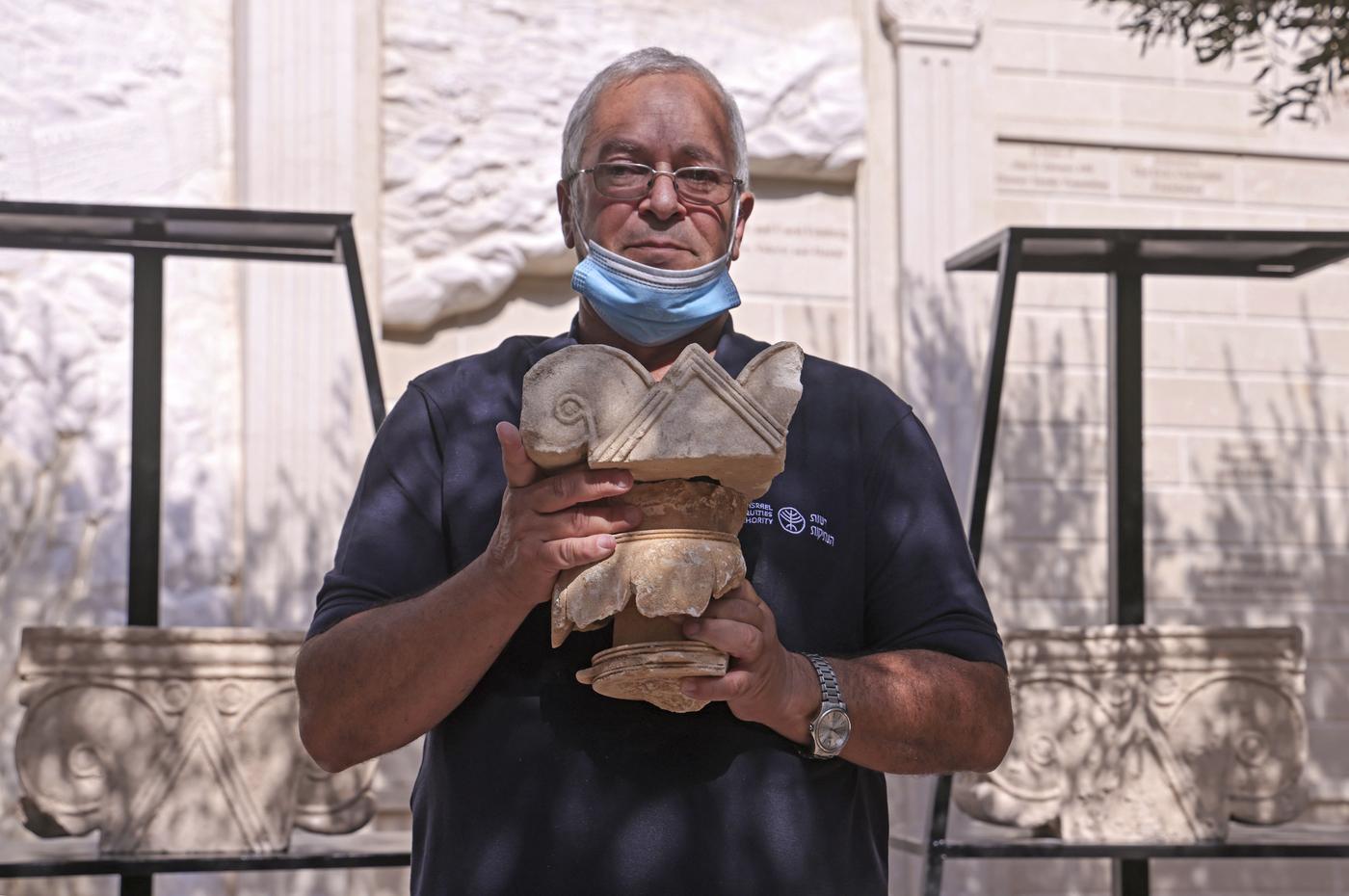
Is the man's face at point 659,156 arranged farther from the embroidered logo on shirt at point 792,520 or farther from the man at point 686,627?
the embroidered logo on shirt at point 792,520

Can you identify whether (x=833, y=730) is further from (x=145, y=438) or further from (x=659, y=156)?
(x=145, y=438)

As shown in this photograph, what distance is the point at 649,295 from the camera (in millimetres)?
2199

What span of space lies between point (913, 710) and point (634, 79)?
3.09 ft

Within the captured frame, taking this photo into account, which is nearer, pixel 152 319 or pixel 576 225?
pixel 576 225

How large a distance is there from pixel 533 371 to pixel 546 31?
19.0ft

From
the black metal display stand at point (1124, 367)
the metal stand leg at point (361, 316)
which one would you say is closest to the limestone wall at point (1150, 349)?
the black metal display stand at point (1124, 367)

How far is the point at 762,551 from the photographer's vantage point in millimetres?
2145

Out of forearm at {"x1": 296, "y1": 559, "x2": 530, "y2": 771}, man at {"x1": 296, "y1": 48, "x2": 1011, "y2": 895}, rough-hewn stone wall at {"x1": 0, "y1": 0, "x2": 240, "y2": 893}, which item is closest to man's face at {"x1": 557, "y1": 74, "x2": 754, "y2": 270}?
man at {"x1": 296, "y1": 48, "x2": 1011, "y2": 895}

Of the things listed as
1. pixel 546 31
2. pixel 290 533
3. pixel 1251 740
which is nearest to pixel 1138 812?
pixel 1251 740

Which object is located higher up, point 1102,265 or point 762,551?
point 1102,265

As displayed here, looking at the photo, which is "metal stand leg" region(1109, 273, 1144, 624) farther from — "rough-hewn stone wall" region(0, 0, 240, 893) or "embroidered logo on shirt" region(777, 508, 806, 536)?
"rough-hewn stone wall" region(0, 0, 240, 893)

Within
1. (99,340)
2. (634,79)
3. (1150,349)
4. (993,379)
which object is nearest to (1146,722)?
(993,379)

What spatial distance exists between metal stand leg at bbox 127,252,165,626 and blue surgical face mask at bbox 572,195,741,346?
2.56 metres

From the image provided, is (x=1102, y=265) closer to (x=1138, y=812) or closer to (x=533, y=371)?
(x=1138, y=812)
